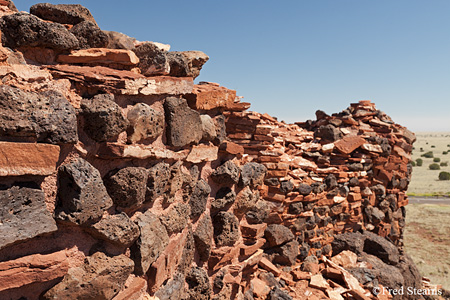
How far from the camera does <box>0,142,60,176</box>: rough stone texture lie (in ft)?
3.55

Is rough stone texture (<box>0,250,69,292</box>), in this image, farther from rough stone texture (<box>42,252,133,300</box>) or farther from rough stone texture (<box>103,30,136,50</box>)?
rough stone texture (<box>103,30,136,50</box>)

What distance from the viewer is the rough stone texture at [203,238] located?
7.53 feet

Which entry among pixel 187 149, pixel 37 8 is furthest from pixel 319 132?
pixel 37 8

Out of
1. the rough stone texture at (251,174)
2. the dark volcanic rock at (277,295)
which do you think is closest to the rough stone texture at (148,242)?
the rough stone texture at (251,174)

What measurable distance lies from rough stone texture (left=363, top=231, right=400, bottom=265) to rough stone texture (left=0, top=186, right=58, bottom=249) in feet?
19.3

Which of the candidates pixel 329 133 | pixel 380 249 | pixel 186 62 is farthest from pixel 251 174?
pixel 380 249

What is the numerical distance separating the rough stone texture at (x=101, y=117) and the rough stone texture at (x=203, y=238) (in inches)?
42.3

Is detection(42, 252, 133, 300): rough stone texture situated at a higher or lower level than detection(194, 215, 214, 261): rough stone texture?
higher

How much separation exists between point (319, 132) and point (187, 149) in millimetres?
4722

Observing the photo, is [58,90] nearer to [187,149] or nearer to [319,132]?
[187,149]

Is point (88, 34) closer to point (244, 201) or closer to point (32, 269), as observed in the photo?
point (32, 269)

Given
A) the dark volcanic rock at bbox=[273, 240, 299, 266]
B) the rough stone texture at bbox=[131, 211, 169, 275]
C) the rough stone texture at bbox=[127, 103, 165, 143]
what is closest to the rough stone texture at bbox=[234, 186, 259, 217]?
the rough stone texture at bbox=[131, 211, 169, 275]

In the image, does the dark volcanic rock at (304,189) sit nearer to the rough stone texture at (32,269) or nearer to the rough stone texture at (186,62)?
the rough stone texture at (186,62)

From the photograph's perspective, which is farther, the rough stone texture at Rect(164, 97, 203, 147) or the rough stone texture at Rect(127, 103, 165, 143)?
the rough stone texture at Rect(164, 97, 203, 147)
